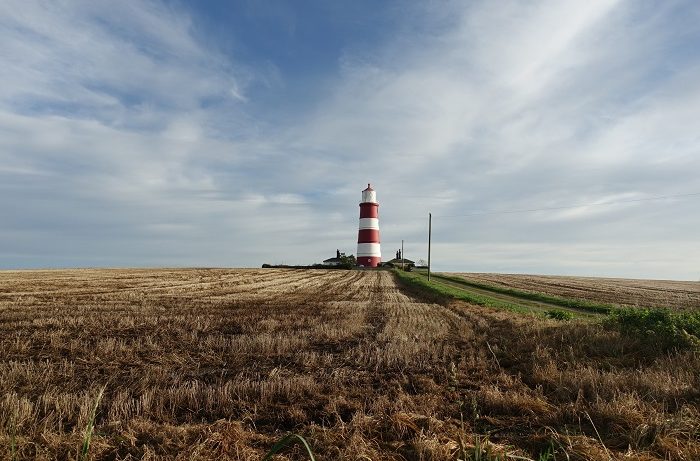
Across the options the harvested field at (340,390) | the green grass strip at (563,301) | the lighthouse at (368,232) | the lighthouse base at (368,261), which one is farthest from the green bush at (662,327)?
the lighthouse base at (368,261)

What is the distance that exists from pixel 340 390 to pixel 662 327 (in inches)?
351

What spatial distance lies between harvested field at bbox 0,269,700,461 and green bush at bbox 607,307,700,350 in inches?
16.3

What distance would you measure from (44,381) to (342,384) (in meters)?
5.34

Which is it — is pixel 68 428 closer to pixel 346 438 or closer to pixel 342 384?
pixel 346 438

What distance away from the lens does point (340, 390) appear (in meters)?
8.55

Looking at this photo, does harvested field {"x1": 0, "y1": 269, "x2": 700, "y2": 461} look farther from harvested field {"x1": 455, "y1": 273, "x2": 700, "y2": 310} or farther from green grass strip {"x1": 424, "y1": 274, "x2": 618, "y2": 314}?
harvested field {"x1": 455, "y1": 273, "x2": 700, "y2": 310}

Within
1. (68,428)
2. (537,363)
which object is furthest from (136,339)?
(537,363)

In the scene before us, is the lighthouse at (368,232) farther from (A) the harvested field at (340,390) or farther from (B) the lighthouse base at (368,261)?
(A) the harvested field at (340,390)

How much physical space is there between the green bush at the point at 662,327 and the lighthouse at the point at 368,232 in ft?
189

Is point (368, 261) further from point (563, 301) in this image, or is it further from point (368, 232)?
point (563, 301)

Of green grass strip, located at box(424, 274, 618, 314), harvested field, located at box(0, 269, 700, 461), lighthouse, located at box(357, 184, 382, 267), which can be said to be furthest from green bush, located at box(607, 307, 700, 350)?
lighthouse, located at box(357, 184, 382, 267)

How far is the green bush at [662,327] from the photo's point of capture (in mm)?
11664

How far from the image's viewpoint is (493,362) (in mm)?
11555

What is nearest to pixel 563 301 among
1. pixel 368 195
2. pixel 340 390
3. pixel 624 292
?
pixel 624 292
